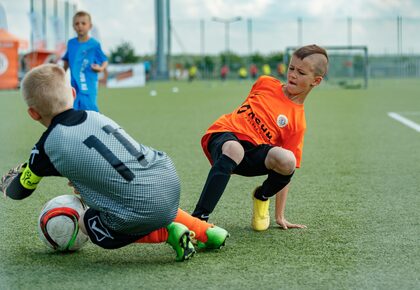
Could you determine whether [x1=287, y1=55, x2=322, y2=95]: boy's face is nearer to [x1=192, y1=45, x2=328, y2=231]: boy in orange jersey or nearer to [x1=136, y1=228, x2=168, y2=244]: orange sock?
[x1=192, y1=45, x2=328, y2=231]: boy in orange jersey

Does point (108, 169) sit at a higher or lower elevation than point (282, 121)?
lower

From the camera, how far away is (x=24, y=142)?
9.45m

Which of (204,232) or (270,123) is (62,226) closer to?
(204,232)

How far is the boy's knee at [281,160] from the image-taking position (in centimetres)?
417

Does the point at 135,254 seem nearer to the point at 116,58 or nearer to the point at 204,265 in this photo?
the point at 204,265

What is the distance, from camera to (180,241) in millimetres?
3600

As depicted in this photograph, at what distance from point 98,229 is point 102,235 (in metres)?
0.03

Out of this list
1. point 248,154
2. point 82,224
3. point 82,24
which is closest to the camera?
point 82,224

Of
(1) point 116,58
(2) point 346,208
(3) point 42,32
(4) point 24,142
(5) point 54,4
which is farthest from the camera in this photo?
(1) point 116,58

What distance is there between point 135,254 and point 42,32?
27.9 metres

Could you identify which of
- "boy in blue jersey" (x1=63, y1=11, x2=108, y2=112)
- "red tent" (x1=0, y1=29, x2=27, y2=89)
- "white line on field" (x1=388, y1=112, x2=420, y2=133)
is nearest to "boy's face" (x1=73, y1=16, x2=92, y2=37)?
"boy in blue jersey" (x1=63, y1=11, x2=108, y2=112)

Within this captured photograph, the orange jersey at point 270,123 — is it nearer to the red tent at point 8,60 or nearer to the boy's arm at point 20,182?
the boy's arm at point 20,182

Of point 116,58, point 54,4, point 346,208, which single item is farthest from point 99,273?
point 116,58

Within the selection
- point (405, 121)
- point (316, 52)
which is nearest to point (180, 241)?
point (316, 52)
